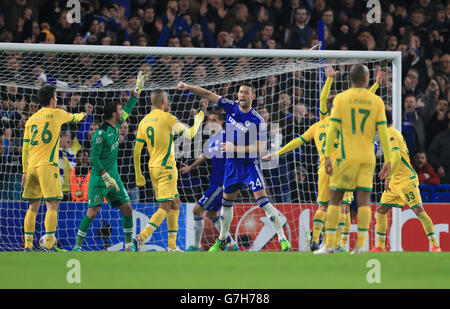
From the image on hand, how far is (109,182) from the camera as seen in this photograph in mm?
9172

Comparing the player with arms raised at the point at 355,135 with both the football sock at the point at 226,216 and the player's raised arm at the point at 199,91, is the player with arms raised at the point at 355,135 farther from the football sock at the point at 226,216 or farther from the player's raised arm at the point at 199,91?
the football sock at the point at 226,216

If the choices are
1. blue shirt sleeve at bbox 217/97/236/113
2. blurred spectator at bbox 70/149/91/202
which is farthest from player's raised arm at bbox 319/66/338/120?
blurred spectator at bbox 70/149/91/202

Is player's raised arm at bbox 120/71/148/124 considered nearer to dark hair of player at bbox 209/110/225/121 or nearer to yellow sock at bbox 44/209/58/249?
yellow sock at bbox 44/209/58/249

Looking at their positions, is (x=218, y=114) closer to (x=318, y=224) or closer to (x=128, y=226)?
(x=128, y=226)

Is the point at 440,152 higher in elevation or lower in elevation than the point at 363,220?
higher

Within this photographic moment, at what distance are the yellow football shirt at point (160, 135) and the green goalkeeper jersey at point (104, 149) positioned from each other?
16.6 inches

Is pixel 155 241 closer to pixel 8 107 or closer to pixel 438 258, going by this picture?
pixel 8 107

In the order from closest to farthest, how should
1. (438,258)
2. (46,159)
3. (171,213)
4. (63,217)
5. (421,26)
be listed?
(438,258), (46,159), (171,213), (63,217), (421,26)

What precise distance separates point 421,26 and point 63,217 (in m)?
7.82

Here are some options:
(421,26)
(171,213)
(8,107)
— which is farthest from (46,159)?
(421,26)

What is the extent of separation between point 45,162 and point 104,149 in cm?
82

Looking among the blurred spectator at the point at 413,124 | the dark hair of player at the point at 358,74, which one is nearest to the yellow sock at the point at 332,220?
the dark hair of player at the point at 358,74

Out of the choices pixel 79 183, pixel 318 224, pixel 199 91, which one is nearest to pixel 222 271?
pixel 199 91

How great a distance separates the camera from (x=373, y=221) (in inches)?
441
